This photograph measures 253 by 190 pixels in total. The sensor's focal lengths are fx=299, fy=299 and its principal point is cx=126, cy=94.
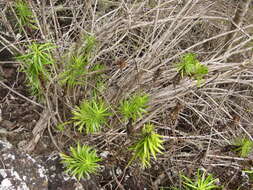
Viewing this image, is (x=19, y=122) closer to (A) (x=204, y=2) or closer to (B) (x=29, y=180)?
(B) (x=29, y=180)

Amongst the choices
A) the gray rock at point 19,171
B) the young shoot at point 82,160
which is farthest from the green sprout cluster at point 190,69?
the gray rock at point 19,171

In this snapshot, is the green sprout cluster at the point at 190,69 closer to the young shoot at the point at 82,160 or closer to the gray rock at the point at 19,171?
the young shoot at the point at 82,160

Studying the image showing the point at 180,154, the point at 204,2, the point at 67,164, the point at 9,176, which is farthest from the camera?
the point at 204,2

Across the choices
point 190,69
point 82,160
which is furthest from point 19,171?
point 190,69

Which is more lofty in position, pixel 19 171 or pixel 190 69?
pixel 190 69

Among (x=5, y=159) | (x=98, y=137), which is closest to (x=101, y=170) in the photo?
(x=98, y=137)

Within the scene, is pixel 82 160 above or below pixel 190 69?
below

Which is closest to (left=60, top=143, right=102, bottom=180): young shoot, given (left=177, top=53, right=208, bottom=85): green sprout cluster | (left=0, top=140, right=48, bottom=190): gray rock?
(left=0, top=140, right=48, bottom=190): gray rock

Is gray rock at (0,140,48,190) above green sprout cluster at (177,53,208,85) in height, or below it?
below

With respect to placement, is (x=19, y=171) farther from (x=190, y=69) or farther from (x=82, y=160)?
(x=190, y=69)

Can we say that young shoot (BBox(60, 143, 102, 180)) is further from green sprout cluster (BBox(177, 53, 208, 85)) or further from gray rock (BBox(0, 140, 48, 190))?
green sprout cluster (BBox(177, 53, 208, 85))

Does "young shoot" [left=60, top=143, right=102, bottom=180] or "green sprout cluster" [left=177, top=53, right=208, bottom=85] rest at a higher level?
"green sprout cluster" [left=177, top=53, right=208, bottom=85]
